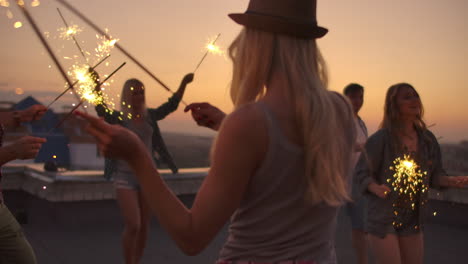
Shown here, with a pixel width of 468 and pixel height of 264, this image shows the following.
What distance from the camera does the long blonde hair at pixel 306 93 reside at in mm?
1564

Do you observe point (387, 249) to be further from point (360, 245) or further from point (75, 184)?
point (75, 184)

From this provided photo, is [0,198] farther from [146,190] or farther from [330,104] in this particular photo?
[330,104]

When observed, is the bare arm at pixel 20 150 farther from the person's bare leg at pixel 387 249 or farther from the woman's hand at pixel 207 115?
the person's bare leg at pixel 387 249

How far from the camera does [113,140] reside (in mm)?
1549

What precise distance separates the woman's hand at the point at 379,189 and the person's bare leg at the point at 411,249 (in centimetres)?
35

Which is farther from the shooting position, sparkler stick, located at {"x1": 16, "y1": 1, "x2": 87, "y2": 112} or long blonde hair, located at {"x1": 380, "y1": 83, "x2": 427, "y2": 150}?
long blonde hair, located at {"x1": 380, "y1": 83, "x2": 427, "y2": 150}

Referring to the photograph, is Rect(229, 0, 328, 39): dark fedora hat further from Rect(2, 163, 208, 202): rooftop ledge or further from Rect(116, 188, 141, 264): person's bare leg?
Rect(2, 163, 208, 202): rooftop ledge

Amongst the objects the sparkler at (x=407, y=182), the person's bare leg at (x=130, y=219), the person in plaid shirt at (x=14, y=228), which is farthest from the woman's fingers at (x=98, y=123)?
the person's bare leg at (x=130, y=219)

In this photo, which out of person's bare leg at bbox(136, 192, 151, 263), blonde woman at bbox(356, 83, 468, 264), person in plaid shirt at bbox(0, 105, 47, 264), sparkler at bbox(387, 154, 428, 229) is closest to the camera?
person in plaid shirt at bbox(0, 105, 47, 264)

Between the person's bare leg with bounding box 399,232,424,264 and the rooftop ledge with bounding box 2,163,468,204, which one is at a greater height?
the person's bare leg with bounding box 399,232,424,264

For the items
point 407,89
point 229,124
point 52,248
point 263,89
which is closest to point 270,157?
point 229,124

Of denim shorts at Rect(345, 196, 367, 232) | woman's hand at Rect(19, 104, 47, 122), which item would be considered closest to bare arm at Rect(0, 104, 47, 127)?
woman's hand at Rect(19, 104, 47, 122)

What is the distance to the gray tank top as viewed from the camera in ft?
5.06

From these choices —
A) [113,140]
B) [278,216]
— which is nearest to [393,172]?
[278,216]
